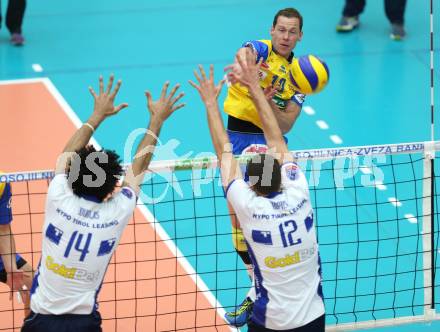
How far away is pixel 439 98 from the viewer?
13.3 m

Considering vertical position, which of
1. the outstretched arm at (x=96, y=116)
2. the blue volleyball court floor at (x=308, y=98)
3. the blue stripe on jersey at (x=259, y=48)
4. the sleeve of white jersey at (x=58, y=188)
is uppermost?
the outstretched arm at (x=96, y=116)

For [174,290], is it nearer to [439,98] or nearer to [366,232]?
[366,232]

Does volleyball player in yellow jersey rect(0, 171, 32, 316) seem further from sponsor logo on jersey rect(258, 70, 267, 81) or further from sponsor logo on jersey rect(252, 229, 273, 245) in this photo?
sponsor logo on jersey rect(258, 70, 267, 81)

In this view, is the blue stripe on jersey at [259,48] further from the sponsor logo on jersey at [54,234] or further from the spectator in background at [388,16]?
the spectator in background at [388,16]

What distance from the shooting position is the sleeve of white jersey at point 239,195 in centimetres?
639

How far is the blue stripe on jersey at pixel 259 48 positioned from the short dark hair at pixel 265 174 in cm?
233

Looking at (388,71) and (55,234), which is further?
(388,71)

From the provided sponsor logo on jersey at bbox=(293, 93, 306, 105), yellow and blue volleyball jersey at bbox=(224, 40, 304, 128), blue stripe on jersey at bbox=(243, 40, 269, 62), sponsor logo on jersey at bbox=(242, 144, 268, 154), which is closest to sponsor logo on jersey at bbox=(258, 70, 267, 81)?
yellow and blue volleyball jersey at bbox=(224, 40, 304, 128)

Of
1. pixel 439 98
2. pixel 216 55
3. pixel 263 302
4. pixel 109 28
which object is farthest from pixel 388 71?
pixel 263 302

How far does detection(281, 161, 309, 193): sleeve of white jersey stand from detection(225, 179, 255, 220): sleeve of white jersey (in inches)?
10.8

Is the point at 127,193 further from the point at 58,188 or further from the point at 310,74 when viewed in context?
the point at 310,74

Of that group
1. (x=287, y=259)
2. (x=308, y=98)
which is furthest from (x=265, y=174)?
(x=308, y=98)

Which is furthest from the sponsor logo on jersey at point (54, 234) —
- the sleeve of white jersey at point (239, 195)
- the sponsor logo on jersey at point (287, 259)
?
the sponsor logo on jersey at point (287, 259)

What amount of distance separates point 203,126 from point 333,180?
88.1 inches
